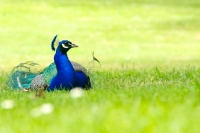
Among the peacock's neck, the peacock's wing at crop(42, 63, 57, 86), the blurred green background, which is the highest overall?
the peacock's neck

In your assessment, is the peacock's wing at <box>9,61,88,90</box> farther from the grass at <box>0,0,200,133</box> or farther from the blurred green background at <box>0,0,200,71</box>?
the blurred green background at <box>0,0,200,71</box>

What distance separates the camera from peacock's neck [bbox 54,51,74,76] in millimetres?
9262

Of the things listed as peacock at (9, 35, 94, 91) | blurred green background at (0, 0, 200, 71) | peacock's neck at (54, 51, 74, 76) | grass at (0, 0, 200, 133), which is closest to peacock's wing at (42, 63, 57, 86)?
peacock at (9, 35, 94, 91)

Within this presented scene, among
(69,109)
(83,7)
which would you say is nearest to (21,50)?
(83,7)

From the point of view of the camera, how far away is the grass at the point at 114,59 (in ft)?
14.8

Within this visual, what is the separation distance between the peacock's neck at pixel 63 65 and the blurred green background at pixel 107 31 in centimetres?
627

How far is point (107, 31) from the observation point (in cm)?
2534

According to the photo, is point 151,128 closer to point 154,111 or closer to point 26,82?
point 154,111

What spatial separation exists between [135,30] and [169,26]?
1634mm

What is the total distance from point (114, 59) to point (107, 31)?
7.70m

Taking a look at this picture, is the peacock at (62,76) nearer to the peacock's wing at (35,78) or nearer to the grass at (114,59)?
the peacock's wing at (35,78)

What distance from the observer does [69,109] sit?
5.18m

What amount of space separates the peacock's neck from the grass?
0.63 metres

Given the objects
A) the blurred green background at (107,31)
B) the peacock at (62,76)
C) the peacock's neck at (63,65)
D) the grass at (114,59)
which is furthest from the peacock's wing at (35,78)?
the blurred green background at (107,31)
